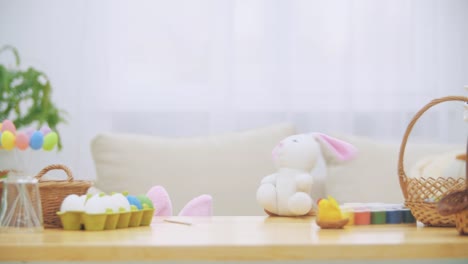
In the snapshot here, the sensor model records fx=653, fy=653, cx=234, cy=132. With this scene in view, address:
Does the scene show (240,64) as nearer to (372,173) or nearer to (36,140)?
(372,173)

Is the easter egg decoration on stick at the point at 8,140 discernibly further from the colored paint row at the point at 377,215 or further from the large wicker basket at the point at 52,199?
the colored paint row at the point at 377,215

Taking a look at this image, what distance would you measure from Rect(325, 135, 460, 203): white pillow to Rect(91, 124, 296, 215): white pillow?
235mm

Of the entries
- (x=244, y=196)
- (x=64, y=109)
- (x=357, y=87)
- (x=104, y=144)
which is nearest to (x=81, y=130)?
(x=64, y=109)

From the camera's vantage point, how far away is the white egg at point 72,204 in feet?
3.92

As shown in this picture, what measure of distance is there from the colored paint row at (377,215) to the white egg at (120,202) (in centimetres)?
42

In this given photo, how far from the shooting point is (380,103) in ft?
8.49

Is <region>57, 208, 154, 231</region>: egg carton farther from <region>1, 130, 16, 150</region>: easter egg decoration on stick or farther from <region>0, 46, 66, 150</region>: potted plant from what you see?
<region>0, 46, 66, 150</region>: potted plant

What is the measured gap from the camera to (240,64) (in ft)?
8.46

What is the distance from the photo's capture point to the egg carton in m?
1.18

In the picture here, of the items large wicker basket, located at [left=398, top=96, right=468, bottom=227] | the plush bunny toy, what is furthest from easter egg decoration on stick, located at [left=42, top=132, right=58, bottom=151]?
large wicker basket, located at [left=398, top=96, right=468, bottom=227]

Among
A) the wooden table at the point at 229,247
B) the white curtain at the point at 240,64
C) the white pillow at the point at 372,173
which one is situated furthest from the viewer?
the white curtain at the point at 240,64

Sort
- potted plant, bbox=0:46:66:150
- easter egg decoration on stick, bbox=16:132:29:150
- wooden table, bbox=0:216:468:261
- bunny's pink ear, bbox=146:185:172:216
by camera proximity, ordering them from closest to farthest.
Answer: wooden table, bbox=0:216:468:261
easter egg decoration on stick, bbox=16:132:29:150
bunny's pink ear, bbox=146:185:172:216
potted plant, bbox=0:46:66:150

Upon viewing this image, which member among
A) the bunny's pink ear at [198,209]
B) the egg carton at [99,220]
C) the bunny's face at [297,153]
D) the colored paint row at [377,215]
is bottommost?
the bunny's pink ear at [198,209]

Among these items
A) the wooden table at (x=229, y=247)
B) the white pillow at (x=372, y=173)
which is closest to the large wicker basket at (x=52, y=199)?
the wooden table at (x=229, y=247)
